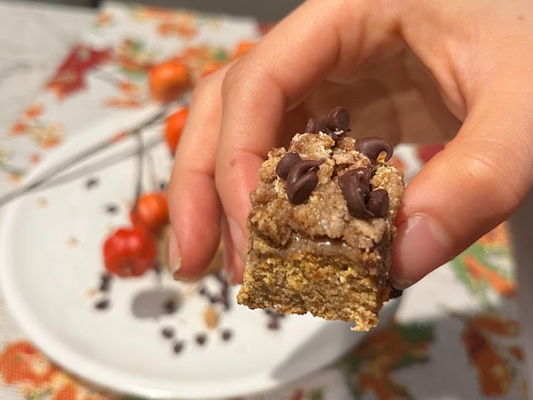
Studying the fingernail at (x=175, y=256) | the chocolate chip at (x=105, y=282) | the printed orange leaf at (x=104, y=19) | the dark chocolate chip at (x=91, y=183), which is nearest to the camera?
the fingernail at (x=175, y=256)

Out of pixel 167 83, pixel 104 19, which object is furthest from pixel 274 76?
pixel 104 19

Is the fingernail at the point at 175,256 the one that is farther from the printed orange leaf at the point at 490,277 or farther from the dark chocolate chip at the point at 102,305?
the printed orange leaf at the point at 490,277

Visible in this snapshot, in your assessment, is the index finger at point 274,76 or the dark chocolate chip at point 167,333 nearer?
the index finger at point 274,76

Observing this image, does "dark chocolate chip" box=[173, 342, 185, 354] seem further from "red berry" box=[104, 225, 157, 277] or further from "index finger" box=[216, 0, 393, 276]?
"index finger" box=[216, 0, 393, 276]

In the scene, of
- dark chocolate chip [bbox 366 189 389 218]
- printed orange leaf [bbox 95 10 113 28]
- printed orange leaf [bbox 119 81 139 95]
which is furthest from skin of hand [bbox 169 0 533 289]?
printed orange leaf [bbox 95 10 113 28]

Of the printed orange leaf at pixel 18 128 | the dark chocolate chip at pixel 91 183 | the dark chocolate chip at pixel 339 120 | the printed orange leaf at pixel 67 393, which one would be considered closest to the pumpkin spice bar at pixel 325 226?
the dark chocolate chip at pixel 339 120

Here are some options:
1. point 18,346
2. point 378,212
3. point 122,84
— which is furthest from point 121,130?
point 378,212

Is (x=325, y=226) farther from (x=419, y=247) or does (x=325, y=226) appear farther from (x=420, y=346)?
(x=420, y=346)
